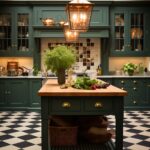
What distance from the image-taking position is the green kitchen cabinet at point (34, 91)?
25.6 ft

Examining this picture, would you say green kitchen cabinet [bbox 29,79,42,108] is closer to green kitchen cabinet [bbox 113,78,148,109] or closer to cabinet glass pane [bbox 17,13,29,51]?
cabinet glass pane [bbox 17,13,29,51]

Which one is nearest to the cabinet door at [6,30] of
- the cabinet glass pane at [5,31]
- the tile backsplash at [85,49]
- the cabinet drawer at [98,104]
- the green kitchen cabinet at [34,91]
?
the cabinet glass pane at [5,31]

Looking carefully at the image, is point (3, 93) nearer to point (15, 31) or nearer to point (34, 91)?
point (34, 91)

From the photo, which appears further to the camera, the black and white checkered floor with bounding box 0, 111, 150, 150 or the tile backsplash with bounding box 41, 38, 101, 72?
the tile backsplash with bounding box 41, 38, 101, 72

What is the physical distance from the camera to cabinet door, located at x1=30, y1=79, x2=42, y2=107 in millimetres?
7812

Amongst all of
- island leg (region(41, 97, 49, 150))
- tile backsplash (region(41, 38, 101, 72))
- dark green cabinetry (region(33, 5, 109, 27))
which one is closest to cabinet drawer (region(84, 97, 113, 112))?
island leg (region(41, 97, 49, 150))

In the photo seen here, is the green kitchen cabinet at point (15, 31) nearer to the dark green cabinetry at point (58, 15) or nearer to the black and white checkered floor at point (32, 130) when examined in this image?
the dark green cabinetry at point (58, 15)

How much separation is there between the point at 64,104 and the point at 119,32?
4.82 metres

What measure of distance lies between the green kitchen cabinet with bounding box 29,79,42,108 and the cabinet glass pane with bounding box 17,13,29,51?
85 centimetres

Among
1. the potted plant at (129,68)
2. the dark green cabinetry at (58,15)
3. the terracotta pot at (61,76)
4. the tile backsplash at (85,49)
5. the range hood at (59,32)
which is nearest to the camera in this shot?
the terracotta pot at (61,76)

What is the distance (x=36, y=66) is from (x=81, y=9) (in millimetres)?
4690

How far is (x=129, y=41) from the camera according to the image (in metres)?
8.16

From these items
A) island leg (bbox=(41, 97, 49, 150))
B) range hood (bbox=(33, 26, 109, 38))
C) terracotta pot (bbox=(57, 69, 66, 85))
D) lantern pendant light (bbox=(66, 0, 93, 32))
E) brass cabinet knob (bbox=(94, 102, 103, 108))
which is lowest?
island leg (bbox=(41, 97, 49, 150))

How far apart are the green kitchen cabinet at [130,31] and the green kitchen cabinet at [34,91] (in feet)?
6.16
